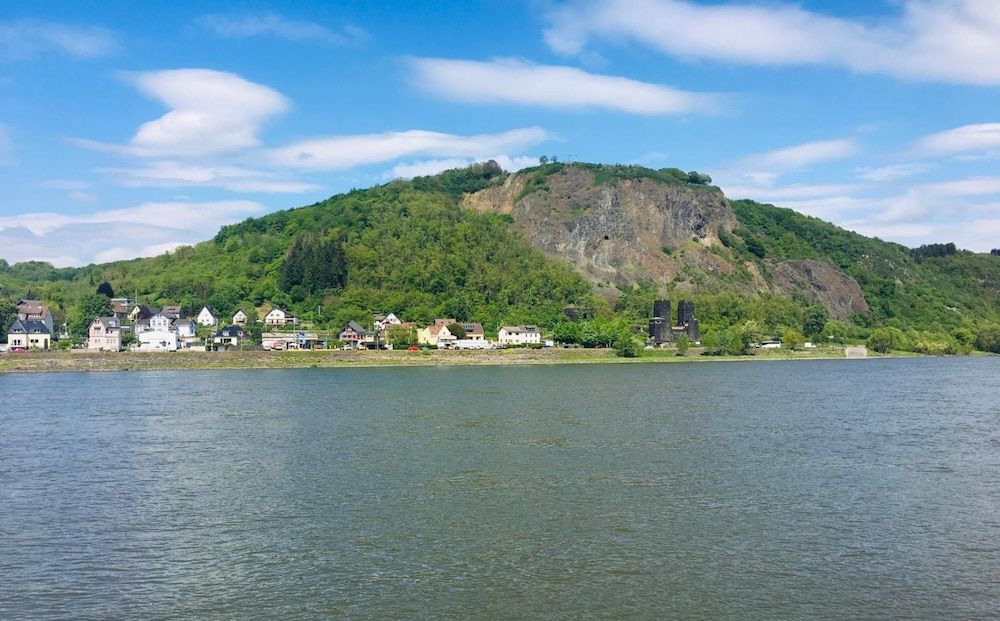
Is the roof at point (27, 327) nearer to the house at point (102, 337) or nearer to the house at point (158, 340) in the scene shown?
the house at point (102, 337)

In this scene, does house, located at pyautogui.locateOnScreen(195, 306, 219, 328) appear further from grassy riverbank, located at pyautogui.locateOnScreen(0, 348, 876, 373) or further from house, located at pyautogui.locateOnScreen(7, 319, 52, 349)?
grassy riverbank, located at pyautogui.locateOnScreen(0, 348, 876, 373)

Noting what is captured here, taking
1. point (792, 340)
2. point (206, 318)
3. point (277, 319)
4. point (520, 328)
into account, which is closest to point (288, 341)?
point (277, 319)

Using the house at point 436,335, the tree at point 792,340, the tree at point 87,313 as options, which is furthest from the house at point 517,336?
the tree at point 87,313

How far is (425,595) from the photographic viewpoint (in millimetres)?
14320

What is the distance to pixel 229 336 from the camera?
9362 cm

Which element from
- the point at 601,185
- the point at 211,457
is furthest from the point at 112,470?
the point at 601,185

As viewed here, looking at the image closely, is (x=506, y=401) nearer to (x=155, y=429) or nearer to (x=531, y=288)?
(x=155, y=429)

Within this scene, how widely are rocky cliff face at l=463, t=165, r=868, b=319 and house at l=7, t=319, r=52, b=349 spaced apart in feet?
275

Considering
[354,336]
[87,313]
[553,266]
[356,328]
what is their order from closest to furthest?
[354,336], [356,328], [87,313], [553,266]

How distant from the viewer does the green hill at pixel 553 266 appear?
118 meters

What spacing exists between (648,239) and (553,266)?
80.4 feet

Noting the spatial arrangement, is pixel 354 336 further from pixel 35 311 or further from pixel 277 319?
pixel 35 311

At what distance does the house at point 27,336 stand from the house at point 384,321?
1479 inches

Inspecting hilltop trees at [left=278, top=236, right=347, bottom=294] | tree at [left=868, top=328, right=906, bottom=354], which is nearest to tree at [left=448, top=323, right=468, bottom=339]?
hilltop trees at [left=278, top=236, right=347, bottom=294]
